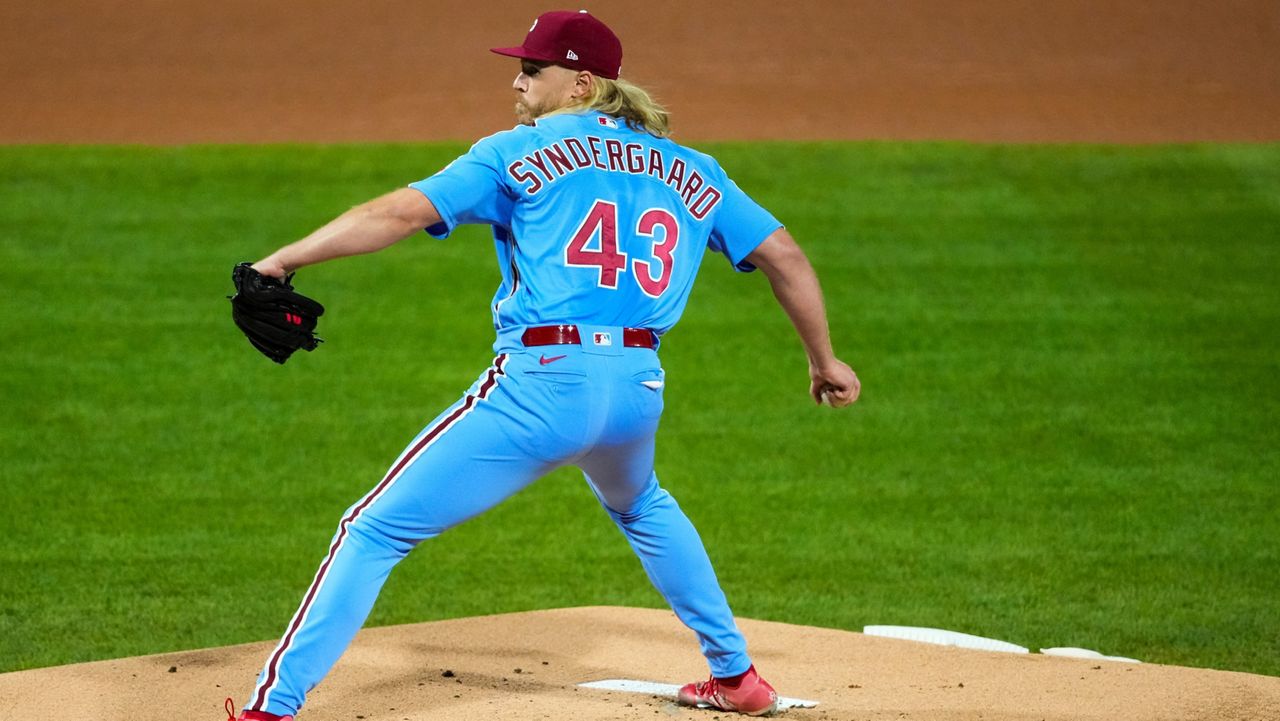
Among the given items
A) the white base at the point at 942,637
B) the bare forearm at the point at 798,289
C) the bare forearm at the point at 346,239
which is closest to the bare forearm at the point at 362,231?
the bare forearm at the point at 346,239

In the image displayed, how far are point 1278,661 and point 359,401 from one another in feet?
16.8

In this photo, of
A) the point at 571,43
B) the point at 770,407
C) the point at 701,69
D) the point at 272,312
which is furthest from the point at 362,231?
the point at 701,69

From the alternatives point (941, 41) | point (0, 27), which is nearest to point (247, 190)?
point (0, 27)

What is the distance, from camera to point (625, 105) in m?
3.81

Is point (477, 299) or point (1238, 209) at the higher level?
point (1238, 209)

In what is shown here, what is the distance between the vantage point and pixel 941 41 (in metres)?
15.9

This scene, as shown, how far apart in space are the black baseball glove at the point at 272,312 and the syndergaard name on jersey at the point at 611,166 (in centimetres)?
58

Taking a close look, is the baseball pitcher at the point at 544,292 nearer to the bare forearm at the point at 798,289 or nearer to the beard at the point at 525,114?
the beard at the point at 525,114

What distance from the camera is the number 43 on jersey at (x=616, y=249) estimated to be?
362 centimetres

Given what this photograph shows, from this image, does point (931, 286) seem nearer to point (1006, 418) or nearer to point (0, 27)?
point (1006, 418)

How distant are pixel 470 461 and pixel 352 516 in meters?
0.30

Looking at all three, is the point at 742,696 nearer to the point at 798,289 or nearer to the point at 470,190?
the point at 798,289

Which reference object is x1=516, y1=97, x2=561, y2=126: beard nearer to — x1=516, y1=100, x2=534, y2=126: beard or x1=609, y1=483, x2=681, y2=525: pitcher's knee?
x1=516, y1=100, x2=534, y2=126: beard

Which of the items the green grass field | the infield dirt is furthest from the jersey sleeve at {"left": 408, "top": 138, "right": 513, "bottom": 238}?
the infield dirt
